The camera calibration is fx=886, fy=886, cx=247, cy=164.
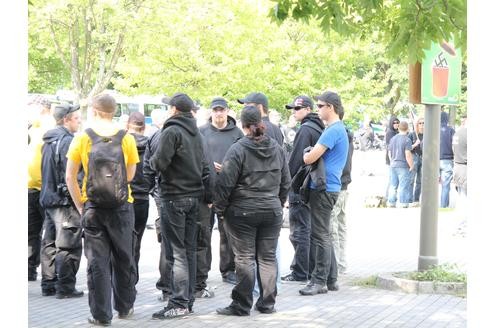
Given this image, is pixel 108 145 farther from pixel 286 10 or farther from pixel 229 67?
pixel 229 67

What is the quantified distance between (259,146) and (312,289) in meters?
2.03

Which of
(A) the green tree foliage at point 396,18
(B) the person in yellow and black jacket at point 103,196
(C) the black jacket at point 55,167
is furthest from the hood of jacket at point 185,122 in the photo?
(C) the black jacket at point 55,167

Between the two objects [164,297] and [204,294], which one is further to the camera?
[204,294]

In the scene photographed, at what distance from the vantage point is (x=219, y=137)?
32.7ft

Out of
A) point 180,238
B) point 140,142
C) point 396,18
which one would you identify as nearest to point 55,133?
point 140,142

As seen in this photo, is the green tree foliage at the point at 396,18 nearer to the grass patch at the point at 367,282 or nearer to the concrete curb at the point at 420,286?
the concrete curb at the point at 420,286

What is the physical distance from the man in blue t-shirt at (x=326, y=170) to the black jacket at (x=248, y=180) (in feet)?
3.41

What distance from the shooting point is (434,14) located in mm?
7066

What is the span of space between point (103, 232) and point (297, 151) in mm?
3022

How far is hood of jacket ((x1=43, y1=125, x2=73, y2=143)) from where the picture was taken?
364 inches

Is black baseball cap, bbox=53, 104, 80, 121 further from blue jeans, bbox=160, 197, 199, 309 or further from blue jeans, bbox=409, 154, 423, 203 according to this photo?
blue jeans, bbox=409, 154, 423, 203

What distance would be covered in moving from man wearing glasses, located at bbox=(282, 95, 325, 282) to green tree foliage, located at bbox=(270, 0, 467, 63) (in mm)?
1702

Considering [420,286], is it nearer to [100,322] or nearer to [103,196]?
[100,322]

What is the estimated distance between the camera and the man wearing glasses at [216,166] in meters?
9.12
